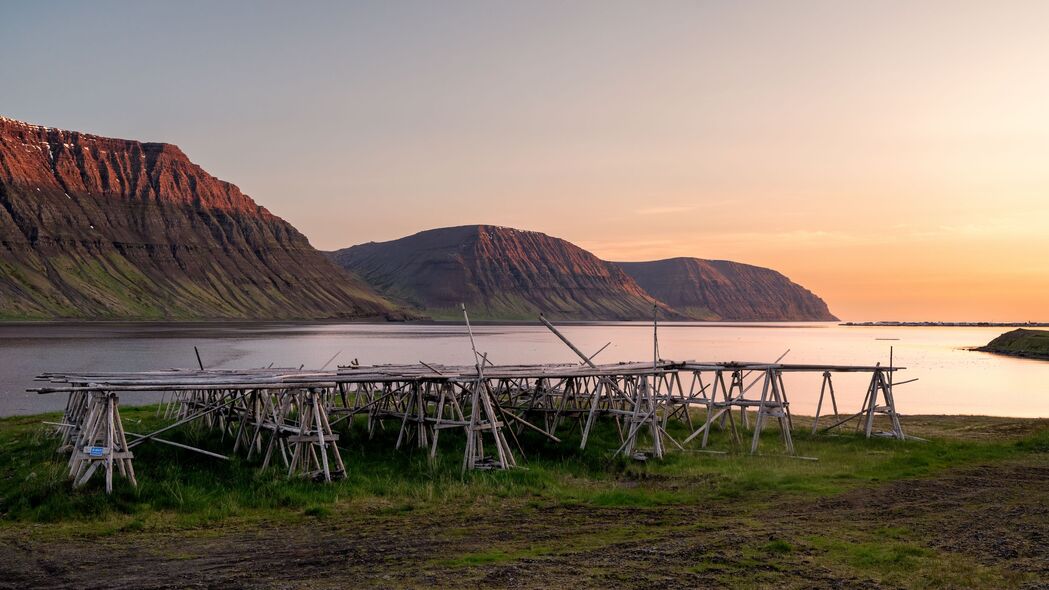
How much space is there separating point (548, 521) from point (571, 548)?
7.69 ft

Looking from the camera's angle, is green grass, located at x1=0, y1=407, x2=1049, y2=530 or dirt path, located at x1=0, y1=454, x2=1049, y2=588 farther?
green grass, located at x1=0, y1=407, x2=1049, y2=530

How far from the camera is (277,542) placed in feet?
46.7

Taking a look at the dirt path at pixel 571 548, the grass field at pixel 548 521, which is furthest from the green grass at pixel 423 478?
the dirt path at pixel 571 548

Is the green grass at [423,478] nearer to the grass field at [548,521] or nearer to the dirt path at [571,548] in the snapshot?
the grass field at [548,521]

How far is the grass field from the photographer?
12203 millimetres

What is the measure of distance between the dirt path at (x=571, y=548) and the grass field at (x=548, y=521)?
53mm

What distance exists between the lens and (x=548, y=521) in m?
16.0

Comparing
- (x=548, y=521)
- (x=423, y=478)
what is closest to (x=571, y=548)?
(x=548, y=521)

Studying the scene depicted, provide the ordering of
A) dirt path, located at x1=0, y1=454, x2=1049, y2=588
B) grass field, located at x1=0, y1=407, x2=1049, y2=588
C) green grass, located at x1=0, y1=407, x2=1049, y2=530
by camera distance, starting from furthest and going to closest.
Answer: green grass, located at x1=0, y1=407, x2=1049, y2=530 < grass field, located at x1=0, y1=407, x2=1049, y2=588 < dirt path, located at x1=0, y1=454, x2=1049, y2=588

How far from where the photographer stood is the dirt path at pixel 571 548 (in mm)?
11844

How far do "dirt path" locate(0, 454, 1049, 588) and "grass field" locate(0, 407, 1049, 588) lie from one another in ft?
0.17

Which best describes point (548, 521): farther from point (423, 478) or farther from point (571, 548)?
point (423, 478)

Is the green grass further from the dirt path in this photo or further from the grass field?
the dirt path

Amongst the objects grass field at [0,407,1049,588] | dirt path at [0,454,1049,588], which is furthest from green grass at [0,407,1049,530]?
dirt path at [0,454,1049,588]
